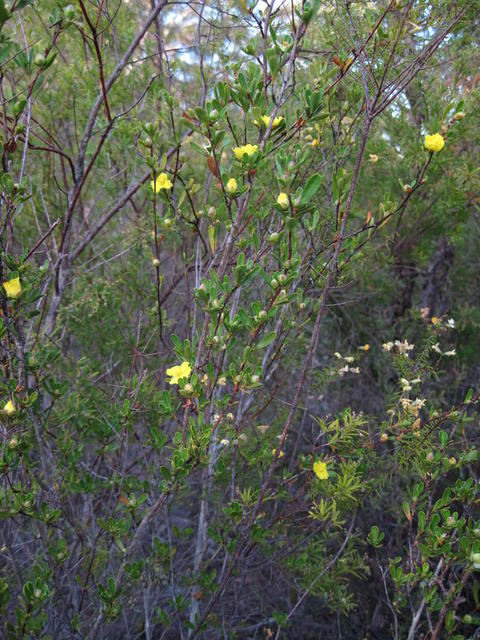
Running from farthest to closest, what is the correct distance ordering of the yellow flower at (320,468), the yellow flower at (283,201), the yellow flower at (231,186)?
the yellow flower at (320,468) < the yellow flower at (231,186) < the yellow flower at (283,201)

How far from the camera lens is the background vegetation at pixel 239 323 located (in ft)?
4.75

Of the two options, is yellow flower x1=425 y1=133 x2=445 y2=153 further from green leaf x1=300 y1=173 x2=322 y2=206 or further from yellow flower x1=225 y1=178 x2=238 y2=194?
yellow flower x1=225 y1=178 x2=238 y2=194

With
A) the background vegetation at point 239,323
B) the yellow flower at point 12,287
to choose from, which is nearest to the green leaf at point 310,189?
the background vegetation at point 239,323

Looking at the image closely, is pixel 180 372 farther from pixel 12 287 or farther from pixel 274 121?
pixel 274 121

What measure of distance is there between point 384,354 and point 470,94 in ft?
4.87

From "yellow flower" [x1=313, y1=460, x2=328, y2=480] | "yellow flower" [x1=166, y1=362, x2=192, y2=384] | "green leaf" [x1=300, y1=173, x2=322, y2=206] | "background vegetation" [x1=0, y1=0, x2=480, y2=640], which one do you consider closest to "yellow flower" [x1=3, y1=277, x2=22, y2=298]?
"background vegetation" [x1=0, y1=0, x2=480, y2=640]

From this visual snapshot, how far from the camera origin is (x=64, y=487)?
1916 millimetres

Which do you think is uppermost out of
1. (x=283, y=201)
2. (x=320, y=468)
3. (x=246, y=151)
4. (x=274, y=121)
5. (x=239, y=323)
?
(x=274, y=121)

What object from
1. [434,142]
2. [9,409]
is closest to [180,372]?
[9,409]

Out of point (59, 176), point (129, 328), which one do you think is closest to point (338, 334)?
point (129, 328)

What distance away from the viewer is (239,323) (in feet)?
4.34

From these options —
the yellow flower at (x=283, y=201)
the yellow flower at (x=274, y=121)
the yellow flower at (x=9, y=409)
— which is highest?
the yellow flower at (x=274, y=121)

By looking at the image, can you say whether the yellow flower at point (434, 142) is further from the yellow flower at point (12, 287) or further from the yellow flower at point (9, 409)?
the yellow flower at point (9, 409)

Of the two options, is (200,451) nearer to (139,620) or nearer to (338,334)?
(139,620)
